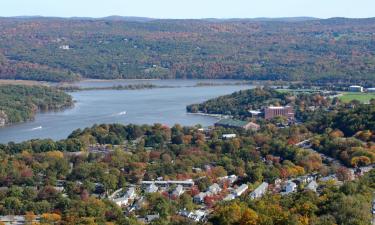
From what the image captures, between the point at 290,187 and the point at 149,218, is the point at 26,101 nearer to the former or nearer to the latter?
the point at 290,187

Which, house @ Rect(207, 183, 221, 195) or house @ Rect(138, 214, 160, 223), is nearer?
house @ Rect(138, 214, 160, 223)

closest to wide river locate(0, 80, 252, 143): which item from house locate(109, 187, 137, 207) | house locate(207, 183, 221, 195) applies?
house locate(109, 187, 137, 207)

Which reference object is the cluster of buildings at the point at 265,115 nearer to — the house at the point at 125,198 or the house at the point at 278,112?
the house at the point at 278,112

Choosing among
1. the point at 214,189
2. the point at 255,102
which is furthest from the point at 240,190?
the point at 255,102

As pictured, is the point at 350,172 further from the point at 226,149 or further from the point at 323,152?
the point at 226,149

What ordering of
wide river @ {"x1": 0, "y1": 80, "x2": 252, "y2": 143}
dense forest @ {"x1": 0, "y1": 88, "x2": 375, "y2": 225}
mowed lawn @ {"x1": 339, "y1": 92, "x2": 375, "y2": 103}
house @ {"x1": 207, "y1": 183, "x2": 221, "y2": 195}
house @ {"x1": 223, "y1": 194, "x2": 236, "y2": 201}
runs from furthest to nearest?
1. mowed lawn @ {"x1": 339, "y1": 92, "x2": 375, "y2": 103}
2. wide river @ {"x1": 0, "y1": 80, "x2": 252, "y2": 143}
3. house @ {"x1": 207, "y1": 183, "x2": 221, "y2": 195}
4. house @ {"x1": 223, "y1": 194, "x2": 236, "y2": 201}
5. dense forest @ {"x1": 0, "y1": 88, "x2": 375, "y2": 225}

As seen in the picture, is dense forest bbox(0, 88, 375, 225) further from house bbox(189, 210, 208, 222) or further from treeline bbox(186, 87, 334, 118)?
treeline bbox(186, 87, 334, 118)

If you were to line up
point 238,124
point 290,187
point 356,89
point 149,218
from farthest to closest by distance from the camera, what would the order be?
point 356,89, point 238,124, point 290,187, point 149,218
